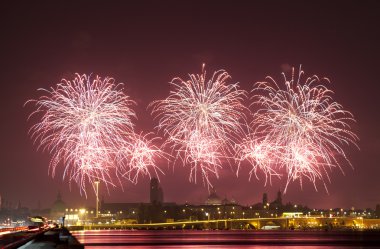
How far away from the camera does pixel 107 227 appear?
169m

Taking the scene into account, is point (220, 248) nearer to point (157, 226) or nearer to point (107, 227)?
point (107, 227)

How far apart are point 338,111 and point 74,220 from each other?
159m

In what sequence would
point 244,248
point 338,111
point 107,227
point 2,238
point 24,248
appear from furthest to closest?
point 107,227 → point 244,248 → point 338,111 → point 2,238 → point 24,248

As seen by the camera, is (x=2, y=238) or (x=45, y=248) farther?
(x=2, y=238)

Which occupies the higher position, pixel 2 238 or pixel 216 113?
pixel 216 113

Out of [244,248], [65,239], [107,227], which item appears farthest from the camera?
[107,227]

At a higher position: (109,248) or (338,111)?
(338,111)

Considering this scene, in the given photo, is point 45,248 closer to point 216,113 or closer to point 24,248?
point 24,248

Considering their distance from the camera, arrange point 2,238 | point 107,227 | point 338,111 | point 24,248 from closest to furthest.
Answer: point 24,248 → point 2,238 → point 338,111 → point 107,227

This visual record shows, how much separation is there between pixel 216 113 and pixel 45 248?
23.6m

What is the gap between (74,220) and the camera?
199125 mm

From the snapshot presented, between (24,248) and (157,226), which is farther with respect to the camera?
(157,226)

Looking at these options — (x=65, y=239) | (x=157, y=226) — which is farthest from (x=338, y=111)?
(x=157, y=226)

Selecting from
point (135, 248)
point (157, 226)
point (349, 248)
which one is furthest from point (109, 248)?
point (157, 226)
